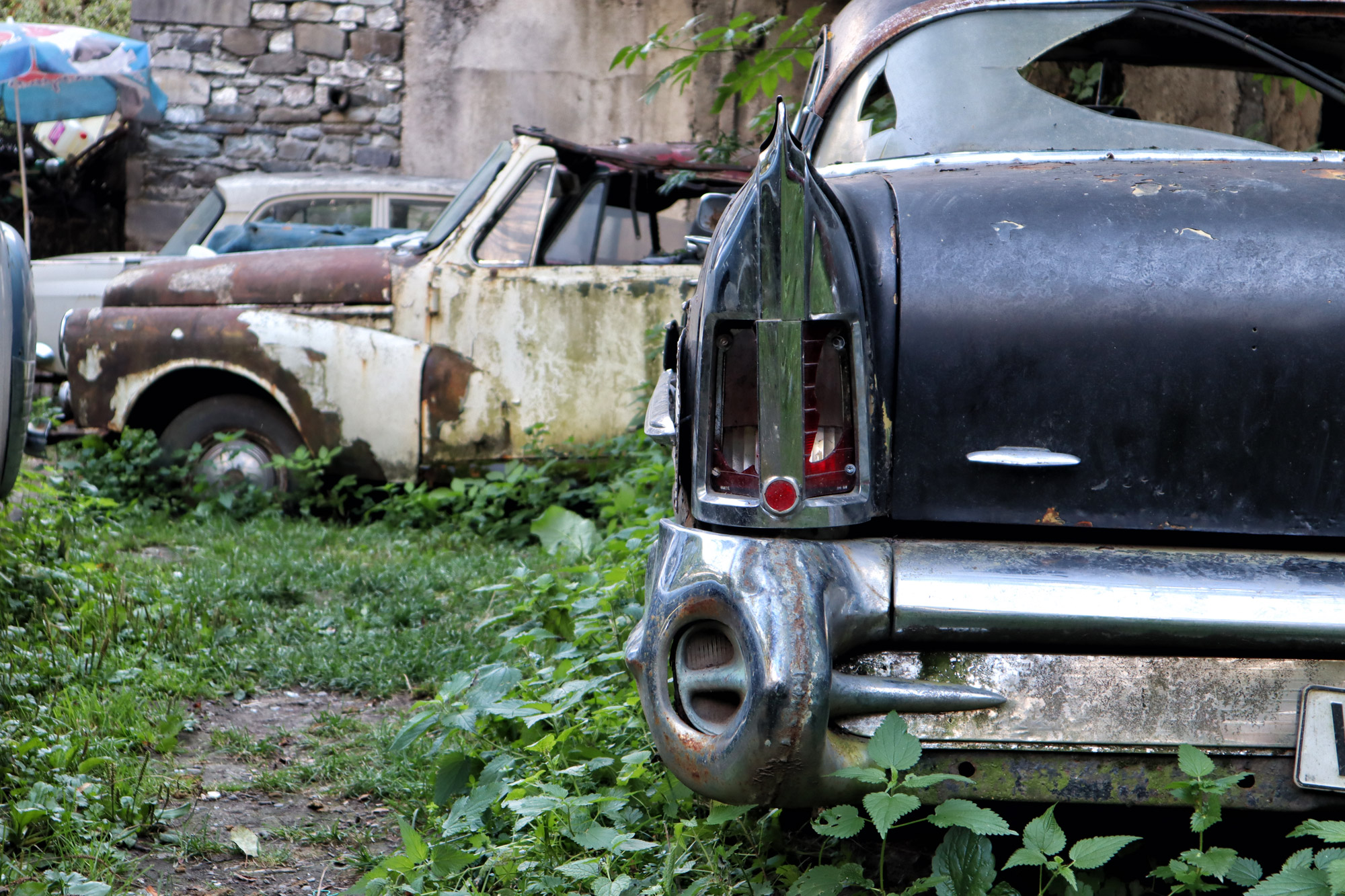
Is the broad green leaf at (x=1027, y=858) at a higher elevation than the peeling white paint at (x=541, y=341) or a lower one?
lower

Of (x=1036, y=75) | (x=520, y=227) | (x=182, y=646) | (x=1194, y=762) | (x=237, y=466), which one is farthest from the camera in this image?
(x=237, y=466)

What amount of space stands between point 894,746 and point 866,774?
6 cm

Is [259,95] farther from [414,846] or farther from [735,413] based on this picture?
[735,413]

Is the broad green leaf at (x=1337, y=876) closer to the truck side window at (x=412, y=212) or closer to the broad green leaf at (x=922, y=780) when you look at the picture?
the broad green leaf at (x=922, y=780)

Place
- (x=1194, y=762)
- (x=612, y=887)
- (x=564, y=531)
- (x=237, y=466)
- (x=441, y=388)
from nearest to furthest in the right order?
(x=1194, y=762) < (x=612, y=887) < (x=564, y=531) < (x=441, y=388) < (x=237, y=466)

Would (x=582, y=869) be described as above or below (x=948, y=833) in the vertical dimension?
below

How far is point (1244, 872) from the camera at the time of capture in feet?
5.89

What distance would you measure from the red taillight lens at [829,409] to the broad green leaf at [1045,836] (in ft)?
1.95

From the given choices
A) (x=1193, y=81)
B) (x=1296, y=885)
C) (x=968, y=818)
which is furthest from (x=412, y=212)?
(x=1296, y=885)

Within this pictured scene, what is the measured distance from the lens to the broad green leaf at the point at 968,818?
175 centimetres

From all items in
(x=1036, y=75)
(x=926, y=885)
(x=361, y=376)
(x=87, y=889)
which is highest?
(x=1036, y=75)

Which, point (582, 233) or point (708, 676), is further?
point (582, 233)

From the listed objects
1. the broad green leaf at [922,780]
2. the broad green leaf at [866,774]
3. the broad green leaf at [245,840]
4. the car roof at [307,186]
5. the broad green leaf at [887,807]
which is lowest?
the broad green leaf at [245,840]

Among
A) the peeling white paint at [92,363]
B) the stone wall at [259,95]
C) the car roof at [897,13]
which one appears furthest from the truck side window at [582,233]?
the stone wall at [259,95]
